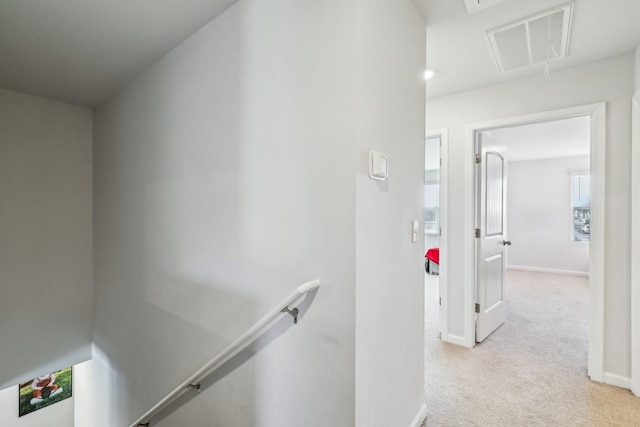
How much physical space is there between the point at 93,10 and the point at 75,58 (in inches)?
26.6

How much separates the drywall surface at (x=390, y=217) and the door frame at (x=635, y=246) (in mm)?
1570

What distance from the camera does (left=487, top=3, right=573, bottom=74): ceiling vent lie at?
1.70 meters

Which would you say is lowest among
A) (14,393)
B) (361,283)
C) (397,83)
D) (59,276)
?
(14,393)

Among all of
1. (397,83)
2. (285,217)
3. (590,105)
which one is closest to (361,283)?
(285,217)

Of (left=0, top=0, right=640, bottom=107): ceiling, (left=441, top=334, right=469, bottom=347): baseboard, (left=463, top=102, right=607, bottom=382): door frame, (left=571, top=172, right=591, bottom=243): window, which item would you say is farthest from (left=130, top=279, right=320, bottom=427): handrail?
(left=571, top=172, right=591, bottom=243): window

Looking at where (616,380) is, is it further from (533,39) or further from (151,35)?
(151,35)

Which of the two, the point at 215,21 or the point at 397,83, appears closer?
the point at 397,83

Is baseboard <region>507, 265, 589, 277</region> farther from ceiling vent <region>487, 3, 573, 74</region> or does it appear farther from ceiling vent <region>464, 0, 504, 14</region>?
ceiling vent <region>464, 0, 504, 14</region>

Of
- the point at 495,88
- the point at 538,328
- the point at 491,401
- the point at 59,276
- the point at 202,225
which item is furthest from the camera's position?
the point at 538,328

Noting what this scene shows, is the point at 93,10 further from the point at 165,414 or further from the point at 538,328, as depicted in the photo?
the point at 538,328

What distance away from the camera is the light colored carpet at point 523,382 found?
5.90ft

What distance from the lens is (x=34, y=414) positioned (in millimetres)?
3424

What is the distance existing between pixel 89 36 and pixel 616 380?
4.43m

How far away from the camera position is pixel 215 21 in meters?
1.66
